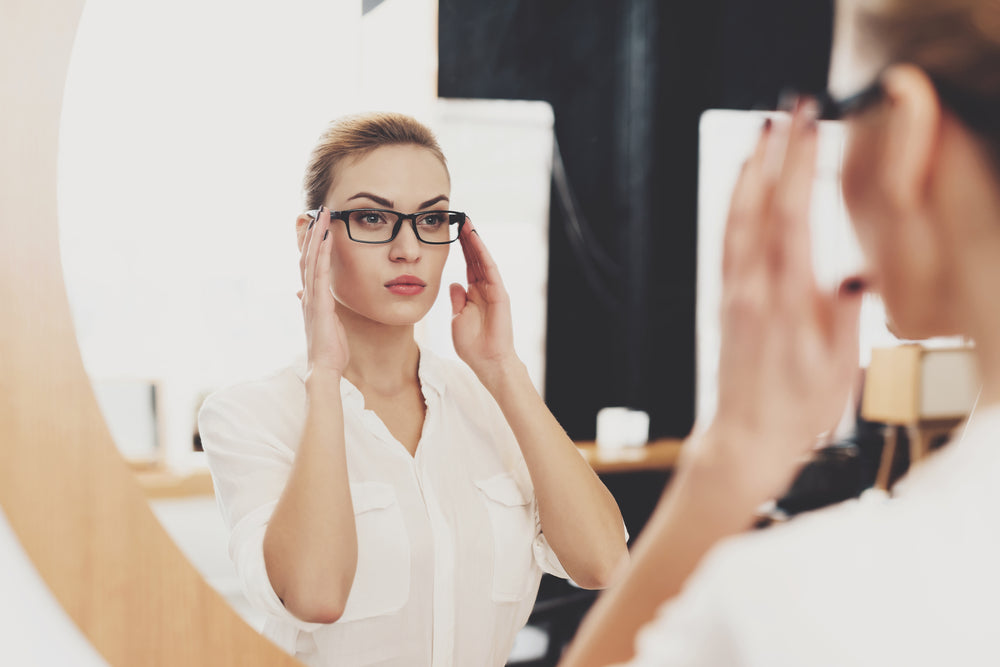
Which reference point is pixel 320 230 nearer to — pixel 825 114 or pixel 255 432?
pixel 255 432

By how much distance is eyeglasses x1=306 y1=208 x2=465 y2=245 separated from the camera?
662mm

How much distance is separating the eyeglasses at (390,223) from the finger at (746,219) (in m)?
0.28

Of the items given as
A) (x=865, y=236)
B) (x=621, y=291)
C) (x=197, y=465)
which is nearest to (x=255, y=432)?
(x=197, y=465)

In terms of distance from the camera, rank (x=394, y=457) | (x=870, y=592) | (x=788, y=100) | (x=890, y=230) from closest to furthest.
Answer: (x=870, y=592), (x=890, y=230), (x=788, y=100), (x=394, y=457)

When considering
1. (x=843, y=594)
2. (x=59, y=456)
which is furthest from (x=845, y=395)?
(x=59, y=456)

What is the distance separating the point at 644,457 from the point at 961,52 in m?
0.38

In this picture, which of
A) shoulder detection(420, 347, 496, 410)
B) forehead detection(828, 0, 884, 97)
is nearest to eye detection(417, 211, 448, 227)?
shoulder detection(420, 347, 496, 410)

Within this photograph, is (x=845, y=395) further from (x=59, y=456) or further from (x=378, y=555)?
(x=59, y=456)

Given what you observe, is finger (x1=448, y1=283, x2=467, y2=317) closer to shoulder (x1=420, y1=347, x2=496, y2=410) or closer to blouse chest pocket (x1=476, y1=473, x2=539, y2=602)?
shoulder (x1=420, y1=347, x2=496, y2=410)

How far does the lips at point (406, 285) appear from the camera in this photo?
68 cm

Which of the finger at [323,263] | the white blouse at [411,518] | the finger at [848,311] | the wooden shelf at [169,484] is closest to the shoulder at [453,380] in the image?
the white blouse at [411,518]

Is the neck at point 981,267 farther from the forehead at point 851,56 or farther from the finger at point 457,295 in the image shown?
the finger at point 457,295

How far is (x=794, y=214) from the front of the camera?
1.38 ft

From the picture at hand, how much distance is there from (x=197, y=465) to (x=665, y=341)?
43 cm
